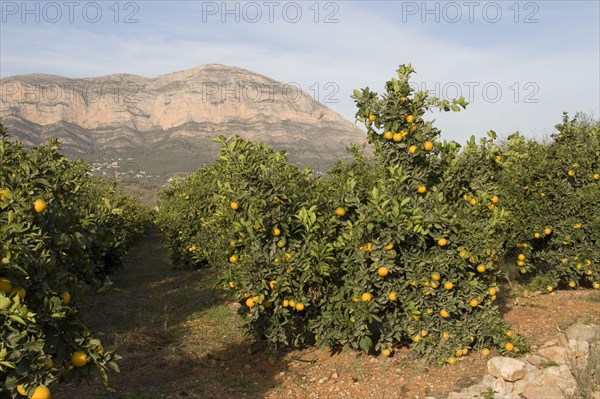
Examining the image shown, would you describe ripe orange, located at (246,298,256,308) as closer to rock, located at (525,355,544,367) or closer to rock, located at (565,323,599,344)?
rock, located at (525,355,544,367)

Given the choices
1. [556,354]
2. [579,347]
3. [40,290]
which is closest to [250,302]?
[40,290]

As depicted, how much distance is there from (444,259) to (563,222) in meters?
4.01

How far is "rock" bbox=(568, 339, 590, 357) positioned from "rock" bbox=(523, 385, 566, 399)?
1.01m

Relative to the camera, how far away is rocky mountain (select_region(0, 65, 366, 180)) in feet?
353

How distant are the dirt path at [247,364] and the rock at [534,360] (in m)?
0.48

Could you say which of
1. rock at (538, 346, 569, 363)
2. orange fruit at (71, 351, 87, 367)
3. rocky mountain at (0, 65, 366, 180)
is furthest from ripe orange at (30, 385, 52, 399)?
rocky mountain at (0, 65, 366, 180)

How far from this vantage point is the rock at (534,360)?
5386 mm

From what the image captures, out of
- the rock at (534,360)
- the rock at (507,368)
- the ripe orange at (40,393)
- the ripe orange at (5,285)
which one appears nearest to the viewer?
the ripe orange at (40,393)

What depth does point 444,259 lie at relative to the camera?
5.69 metres

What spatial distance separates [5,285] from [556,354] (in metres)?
5.62

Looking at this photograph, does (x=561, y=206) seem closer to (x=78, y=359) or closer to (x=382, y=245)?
(x=382, y=245)

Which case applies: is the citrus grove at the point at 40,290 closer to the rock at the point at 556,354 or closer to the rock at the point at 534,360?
the rock at the point at 534,360

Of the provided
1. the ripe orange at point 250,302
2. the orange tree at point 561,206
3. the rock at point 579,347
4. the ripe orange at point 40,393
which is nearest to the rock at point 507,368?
the rock at point 579,347

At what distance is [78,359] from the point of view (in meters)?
3.27
